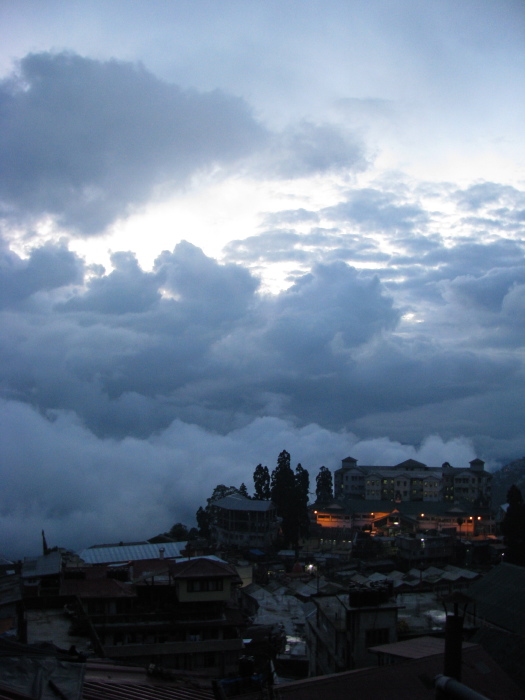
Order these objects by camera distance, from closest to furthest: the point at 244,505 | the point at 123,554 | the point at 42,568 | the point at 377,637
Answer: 1. the point at 377,637
2. the point at 42,568
3. the point at 123,554
4. the point at 244,505

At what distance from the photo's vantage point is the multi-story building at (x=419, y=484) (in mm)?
92375

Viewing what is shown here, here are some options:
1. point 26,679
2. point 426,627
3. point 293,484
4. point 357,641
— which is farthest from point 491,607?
point 293,484

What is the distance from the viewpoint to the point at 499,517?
7556 cm

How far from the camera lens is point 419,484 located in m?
93.3

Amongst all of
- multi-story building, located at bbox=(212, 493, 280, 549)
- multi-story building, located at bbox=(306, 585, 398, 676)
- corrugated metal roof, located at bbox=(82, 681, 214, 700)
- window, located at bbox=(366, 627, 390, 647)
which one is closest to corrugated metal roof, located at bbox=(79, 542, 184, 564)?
multi-story building, located at bbox=(306, 585, 398, 676)

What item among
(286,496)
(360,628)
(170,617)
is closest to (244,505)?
(286,496)

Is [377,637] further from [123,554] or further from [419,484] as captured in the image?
[419,484]

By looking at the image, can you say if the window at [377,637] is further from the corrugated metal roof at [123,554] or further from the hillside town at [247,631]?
the corrugated metal roof at [123,554]

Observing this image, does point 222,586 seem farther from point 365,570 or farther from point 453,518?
point 453,518

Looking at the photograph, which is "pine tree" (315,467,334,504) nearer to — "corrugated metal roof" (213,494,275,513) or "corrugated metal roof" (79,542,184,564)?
"corrugated metal roof" (213,494,275,513)

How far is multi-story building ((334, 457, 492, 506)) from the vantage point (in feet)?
303

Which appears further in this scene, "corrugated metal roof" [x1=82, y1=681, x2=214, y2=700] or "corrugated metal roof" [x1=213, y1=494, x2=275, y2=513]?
"corrugated metal roof" [x1=213, y1=494, x2=275, y2=513]

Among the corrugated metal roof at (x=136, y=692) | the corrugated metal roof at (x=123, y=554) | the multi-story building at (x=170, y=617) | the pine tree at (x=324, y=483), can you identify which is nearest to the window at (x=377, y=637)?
the multi-story building at (x=170, y=617)

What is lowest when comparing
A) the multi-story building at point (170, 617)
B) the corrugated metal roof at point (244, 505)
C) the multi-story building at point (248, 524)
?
the multi-story building at point (248, 524)
